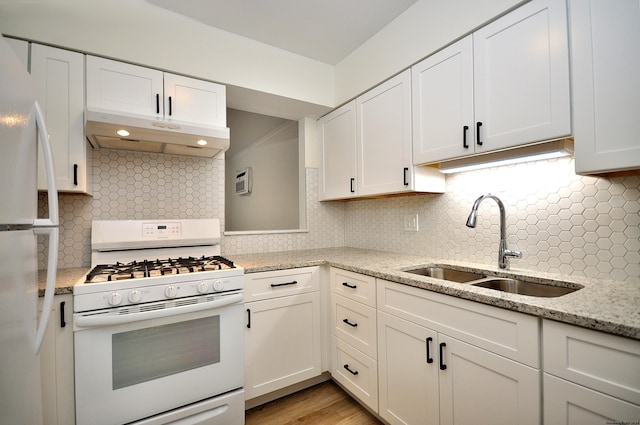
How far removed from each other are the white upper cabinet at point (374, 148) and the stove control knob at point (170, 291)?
1415 mm

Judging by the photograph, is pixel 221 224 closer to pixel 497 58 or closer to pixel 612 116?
pixel 497 58

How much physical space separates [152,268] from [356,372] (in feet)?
4.52

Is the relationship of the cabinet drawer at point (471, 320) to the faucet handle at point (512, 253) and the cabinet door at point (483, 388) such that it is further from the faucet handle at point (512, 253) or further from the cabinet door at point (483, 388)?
the faucet handle at point (512, 253)

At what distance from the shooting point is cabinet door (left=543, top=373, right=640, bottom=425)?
816 mm

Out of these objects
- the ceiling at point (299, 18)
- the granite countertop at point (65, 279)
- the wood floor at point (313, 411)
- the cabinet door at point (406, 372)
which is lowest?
the wood floor at point (313, 411)

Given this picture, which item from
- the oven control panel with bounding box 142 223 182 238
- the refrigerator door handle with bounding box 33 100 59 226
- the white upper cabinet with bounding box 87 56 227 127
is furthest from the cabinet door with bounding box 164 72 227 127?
the refrigerator door handle with bounding box 33 100 59 226

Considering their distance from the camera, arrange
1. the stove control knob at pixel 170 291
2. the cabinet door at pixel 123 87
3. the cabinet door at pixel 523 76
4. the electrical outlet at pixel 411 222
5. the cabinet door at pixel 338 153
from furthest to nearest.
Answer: the cabinet door at pixel 338 153, the electrical outlet at pixel 411 222, the cabinet door at pixel 123 87, the stove control knob at pixel 170 291, the cabinet door at pixel 523 76

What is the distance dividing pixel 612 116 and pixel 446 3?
1051 millimetres

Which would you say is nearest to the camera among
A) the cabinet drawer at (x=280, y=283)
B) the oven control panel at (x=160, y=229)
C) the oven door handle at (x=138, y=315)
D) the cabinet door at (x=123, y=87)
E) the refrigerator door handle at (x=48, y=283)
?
the refrigerator door handle at (x=48, y=283)

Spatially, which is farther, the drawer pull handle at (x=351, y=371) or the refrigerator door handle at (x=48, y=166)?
the drawer pull handle at (x=351, y=371)

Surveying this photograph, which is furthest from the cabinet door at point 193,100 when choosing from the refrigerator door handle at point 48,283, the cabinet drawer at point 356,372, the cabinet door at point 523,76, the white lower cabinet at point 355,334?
the cabinet drawer at point 356,372

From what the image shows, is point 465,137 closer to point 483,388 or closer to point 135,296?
point 483,388

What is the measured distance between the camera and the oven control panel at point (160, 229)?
6.37 feet

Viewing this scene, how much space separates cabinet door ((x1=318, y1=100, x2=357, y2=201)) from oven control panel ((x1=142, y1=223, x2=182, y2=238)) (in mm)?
1277
